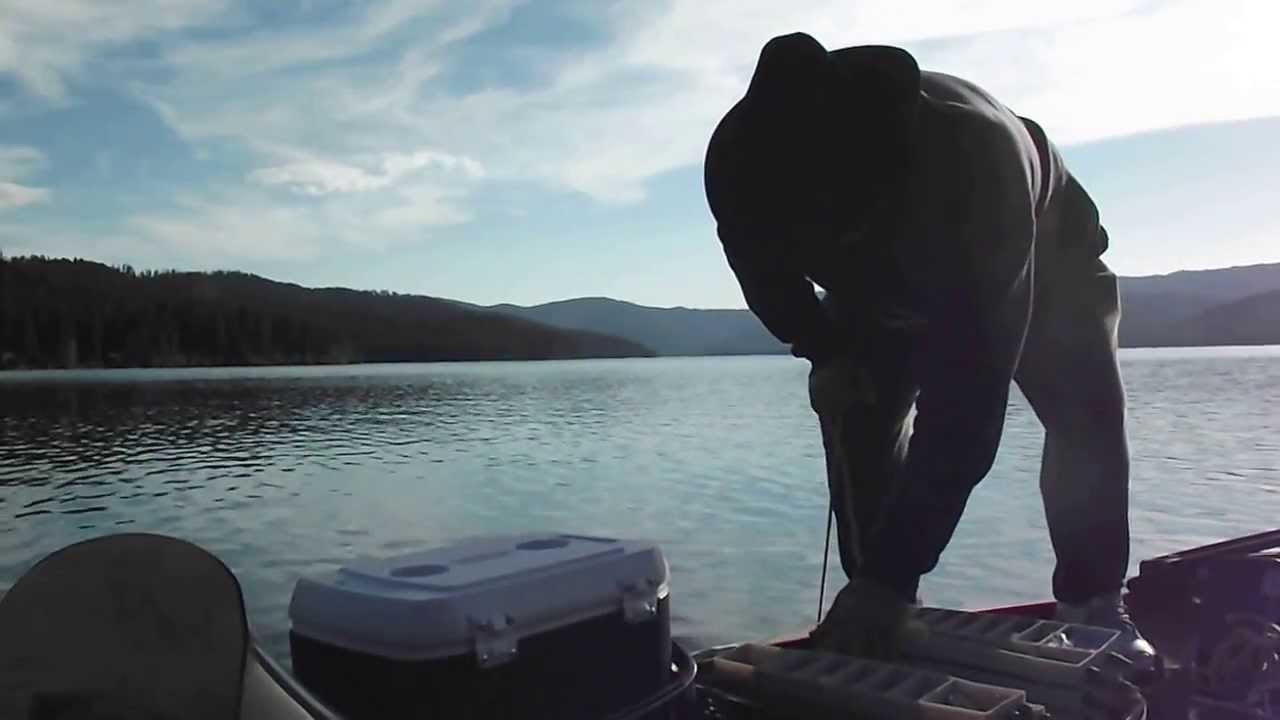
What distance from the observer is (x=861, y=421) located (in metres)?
2.58

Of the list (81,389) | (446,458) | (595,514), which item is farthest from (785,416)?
(81,389)

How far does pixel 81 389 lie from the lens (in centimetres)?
5500

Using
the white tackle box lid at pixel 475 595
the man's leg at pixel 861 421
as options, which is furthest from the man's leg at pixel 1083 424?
the white tackle box lid at pixel 475 595

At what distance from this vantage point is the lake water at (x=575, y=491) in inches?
422

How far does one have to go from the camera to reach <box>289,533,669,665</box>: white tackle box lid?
5.42 ft

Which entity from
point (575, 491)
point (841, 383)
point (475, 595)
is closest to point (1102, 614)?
point (841, 383)

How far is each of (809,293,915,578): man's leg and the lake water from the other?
4.57 metres

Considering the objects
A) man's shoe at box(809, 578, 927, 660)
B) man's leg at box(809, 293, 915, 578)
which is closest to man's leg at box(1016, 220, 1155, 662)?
man's leg at box(809, 293, 915, 578)

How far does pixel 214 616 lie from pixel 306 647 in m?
0.58

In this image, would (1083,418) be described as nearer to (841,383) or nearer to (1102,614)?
(1102,614)

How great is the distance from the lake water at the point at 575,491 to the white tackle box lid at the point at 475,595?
4.75m

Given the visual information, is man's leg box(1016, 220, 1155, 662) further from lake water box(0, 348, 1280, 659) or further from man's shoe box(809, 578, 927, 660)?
lake water box(0, 348, 1280, 659)

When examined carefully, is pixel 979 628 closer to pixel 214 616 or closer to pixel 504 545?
pixel 504 545

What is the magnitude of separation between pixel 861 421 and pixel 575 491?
48.3ft
